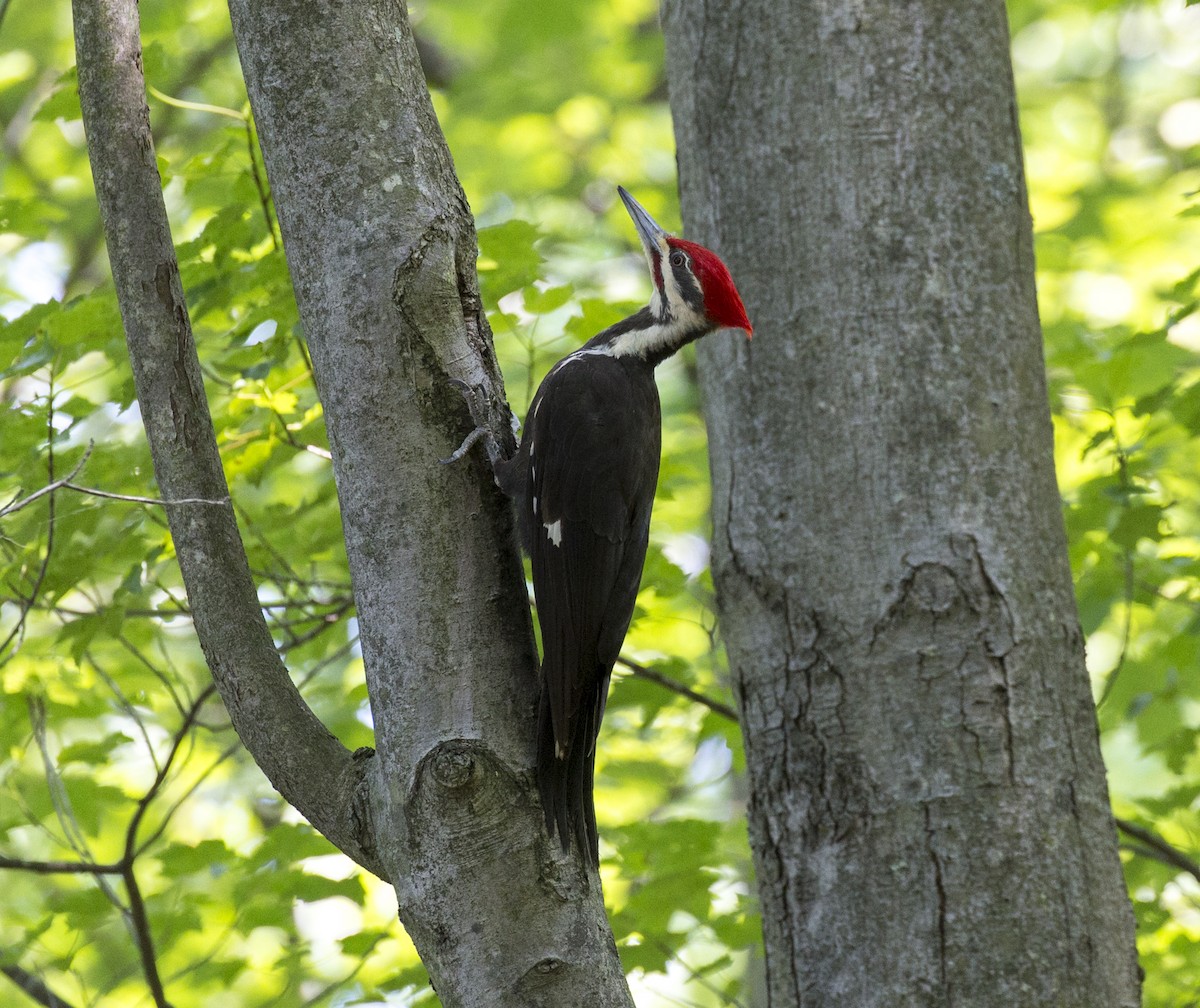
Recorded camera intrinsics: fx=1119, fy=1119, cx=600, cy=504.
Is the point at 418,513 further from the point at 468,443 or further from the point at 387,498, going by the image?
the point at 468,443

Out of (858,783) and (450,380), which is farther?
(858,783)

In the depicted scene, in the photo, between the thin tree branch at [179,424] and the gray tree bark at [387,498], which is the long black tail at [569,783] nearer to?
the gray tree bark at [387,498]

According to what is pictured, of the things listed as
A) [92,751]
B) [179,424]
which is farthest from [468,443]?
[92,751]

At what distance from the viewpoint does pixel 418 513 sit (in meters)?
1.39

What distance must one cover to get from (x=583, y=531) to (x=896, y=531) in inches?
21.7

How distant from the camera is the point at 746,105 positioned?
→ 6.62ft

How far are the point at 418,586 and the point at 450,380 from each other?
0.99ft

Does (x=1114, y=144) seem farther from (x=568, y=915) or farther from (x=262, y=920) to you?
(x=568, y=915)

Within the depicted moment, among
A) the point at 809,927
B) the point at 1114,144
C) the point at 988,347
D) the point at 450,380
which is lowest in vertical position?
the point at 809,927

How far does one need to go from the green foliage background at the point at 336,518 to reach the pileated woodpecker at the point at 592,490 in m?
0.30

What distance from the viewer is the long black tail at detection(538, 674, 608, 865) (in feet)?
4.34

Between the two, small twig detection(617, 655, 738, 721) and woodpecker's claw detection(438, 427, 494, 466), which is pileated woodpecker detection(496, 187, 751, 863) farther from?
small twig detection(617, 655, 738, 721)

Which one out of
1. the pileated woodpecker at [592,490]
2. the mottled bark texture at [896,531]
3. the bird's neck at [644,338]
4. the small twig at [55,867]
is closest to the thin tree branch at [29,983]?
the small twig at [55,867]

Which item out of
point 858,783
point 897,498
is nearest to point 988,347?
point 897,498
